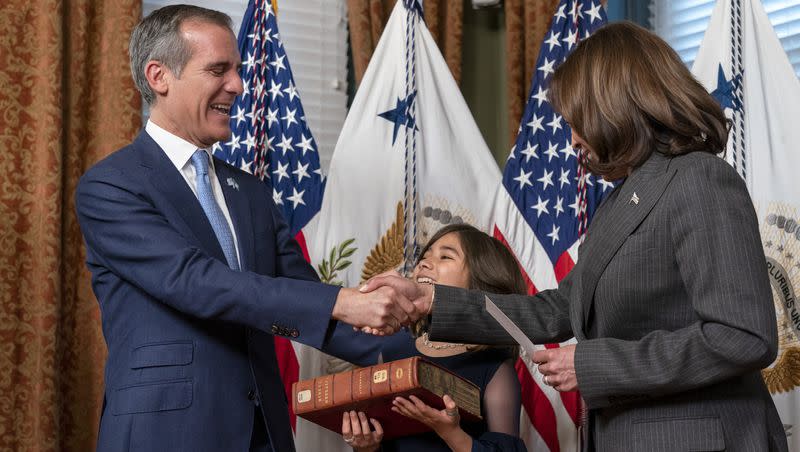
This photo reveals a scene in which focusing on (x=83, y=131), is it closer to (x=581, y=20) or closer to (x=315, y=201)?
(x=315, y=201)

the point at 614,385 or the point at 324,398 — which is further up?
the point at 614,385

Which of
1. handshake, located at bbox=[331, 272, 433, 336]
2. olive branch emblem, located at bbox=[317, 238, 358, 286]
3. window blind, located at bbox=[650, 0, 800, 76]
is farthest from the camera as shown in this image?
window blind, located at bbox=[650, 0, 800, 76]

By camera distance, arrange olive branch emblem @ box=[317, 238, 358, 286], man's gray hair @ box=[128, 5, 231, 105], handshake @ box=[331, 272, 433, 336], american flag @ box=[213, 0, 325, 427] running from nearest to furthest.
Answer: handshake @ box=[331, 272, 433, 336], man's gray hair @ box=[128, 5, 231, 105], olive branch emblem @ box=[317, 238, 358, 286], american flag @ box=[213, 0, 325, 427]

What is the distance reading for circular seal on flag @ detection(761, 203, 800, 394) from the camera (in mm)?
3244

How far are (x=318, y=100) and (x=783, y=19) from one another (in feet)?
6.64

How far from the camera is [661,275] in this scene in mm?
1899

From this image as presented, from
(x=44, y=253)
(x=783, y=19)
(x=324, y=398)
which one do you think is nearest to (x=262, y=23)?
(x=44, y=253)

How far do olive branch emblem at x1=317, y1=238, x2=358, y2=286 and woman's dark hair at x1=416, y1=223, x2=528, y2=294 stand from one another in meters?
0.60

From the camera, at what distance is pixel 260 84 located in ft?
12.3

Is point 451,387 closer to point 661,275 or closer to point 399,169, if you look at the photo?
point 661,275

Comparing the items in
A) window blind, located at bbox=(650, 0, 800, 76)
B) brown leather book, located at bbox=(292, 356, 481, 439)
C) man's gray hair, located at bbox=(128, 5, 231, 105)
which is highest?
window blind, located at bbox=(650, 0, 800, 76)

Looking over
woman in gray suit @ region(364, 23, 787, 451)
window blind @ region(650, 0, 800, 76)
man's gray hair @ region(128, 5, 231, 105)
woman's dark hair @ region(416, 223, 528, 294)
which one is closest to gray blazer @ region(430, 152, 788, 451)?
woman in gray suit @ region(364, 23, 787, 451)

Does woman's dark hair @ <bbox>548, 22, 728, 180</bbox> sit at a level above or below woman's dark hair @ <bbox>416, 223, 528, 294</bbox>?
above

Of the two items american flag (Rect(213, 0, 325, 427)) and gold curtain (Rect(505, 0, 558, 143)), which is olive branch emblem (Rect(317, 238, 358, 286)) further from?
gold curtain (Rect(505, 0, 558, 143))
